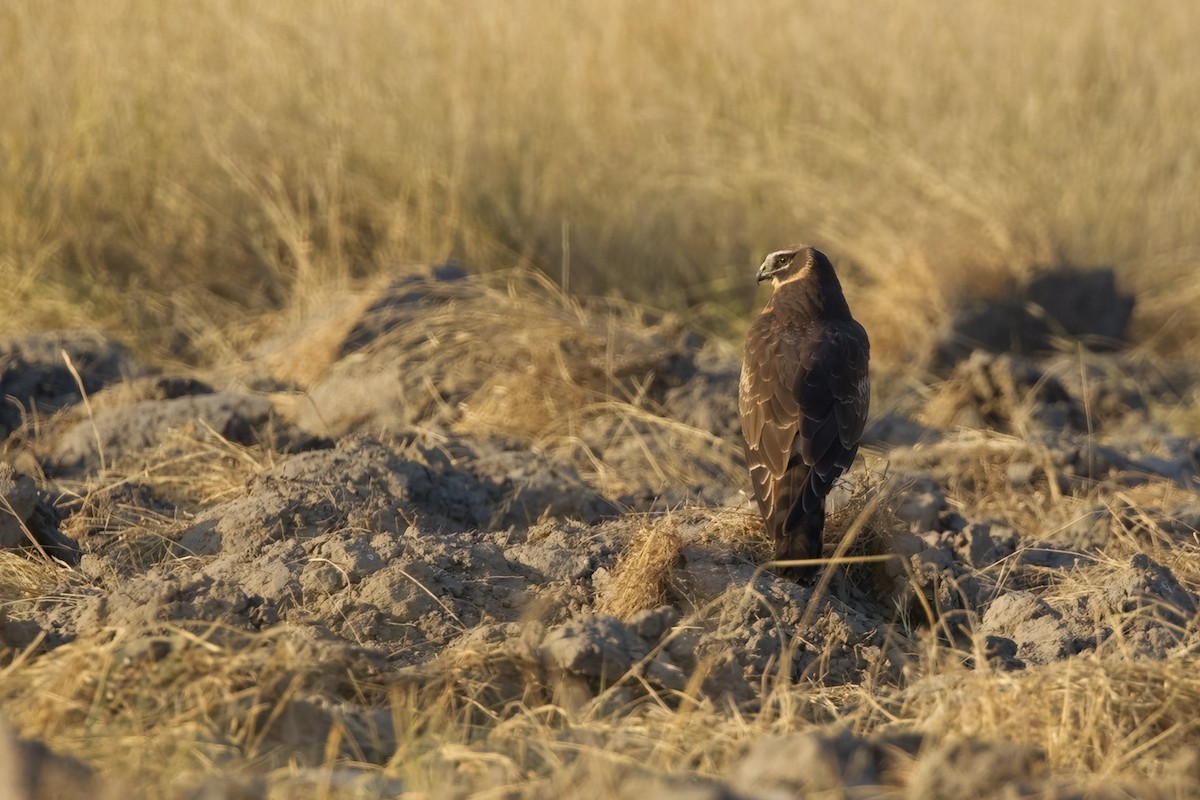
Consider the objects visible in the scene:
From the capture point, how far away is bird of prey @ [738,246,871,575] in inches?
203

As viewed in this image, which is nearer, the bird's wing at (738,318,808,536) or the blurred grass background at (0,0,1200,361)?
the bird's wing at (738,318,808,536)

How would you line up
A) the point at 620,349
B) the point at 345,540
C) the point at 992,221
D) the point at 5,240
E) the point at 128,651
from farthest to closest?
the point at 992,221 < the point at 5,240 < the point at 620,349 < the point at 345,540 < the point at 128,651

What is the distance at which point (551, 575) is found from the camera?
16.8 feet

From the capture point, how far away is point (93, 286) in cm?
969

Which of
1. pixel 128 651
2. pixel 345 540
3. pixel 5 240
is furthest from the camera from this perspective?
pixel 5 240

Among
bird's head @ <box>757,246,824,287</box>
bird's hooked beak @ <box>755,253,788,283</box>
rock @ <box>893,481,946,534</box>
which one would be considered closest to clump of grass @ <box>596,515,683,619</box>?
rock @ <box>893,481,946,534</box>

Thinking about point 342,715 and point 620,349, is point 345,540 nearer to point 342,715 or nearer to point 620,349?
point 342,715

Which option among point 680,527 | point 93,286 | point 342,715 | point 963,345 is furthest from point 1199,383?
point 342,715

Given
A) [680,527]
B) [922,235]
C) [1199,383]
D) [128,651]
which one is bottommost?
[1199,383]

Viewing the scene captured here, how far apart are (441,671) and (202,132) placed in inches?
253

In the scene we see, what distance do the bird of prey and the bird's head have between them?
4.0 inches

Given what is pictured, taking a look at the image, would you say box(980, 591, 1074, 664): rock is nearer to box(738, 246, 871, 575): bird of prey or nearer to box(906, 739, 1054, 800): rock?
box(738, 246, 871, 575): bird of prey

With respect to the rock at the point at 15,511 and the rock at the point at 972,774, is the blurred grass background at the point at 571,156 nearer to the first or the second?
the rock at the point at 15,511

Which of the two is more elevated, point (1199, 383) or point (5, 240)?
point (5, 240)
